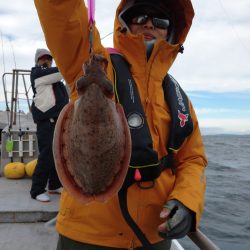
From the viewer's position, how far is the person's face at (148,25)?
255 centimetres

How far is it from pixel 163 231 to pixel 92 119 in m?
0.99

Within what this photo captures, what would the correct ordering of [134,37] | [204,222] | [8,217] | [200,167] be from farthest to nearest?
[204,222], [8,217], [200,167], [134,37]

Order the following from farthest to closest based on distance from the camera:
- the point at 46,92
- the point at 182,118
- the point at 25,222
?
1. the point at 46,92
2. the point at 25,222
3. the point at 182,118

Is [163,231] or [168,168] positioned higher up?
[168,168]

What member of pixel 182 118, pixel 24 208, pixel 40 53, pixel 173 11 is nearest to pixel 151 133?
pixel 182 118

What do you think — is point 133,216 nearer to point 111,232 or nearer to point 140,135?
point 111,232

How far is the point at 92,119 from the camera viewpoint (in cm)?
161

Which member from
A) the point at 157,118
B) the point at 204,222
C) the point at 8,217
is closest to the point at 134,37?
the point at 157,118

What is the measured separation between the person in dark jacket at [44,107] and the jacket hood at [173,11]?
2.67 m

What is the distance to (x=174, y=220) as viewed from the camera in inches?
87.0

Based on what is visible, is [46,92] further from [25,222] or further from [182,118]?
[182,118]

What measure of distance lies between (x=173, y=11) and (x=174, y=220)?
1.62 m

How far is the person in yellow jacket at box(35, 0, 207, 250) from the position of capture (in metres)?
2.02

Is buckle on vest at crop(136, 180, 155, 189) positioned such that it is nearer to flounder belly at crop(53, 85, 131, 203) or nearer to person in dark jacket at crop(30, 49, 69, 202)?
flounder belly at crop(53, 85, 131, 203)
